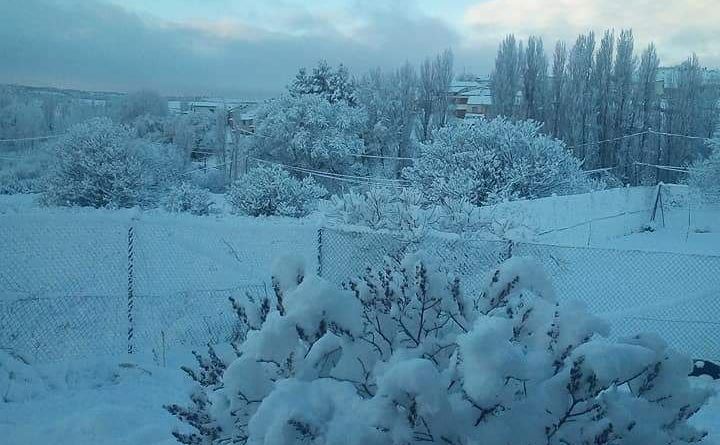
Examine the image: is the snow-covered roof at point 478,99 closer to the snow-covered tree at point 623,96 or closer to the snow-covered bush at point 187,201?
Result: the snow-covered tree at point 623,96

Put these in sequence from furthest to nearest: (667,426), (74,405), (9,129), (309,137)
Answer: (9,129), (309,137), (74,405), (667,426)

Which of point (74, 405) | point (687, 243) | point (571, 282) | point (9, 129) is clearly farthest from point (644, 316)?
point (9, 129)

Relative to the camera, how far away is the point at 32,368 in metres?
4.91

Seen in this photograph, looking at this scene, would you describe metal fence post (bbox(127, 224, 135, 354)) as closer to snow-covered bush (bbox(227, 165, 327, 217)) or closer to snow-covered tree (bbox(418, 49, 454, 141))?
snow-covered bush (bbox(227, 165, 327, 217))

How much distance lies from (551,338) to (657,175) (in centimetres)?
3170

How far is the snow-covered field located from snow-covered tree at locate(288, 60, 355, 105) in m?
24.3

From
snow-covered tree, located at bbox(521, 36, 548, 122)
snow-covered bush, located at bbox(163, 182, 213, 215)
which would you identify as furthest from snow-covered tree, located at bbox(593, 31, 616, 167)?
snow-covered bush, located at bbox(163, 182, 213, 215)

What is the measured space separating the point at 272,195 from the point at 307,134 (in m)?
12.6

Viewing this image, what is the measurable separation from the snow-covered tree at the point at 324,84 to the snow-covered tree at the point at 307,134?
5554 millimetres

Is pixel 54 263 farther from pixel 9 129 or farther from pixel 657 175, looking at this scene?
pixel 9 129

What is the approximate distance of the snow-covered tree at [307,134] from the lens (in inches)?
1070

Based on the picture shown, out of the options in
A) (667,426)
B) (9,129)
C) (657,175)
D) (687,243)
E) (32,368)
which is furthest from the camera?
(9,129)

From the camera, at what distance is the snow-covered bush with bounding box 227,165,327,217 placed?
1483 centimetres

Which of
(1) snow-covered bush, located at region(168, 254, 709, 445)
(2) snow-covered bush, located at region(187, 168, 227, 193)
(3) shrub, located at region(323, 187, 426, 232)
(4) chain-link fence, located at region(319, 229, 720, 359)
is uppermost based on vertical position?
(1) snow-covered bush, located at region(168, 254, 709, 445)
